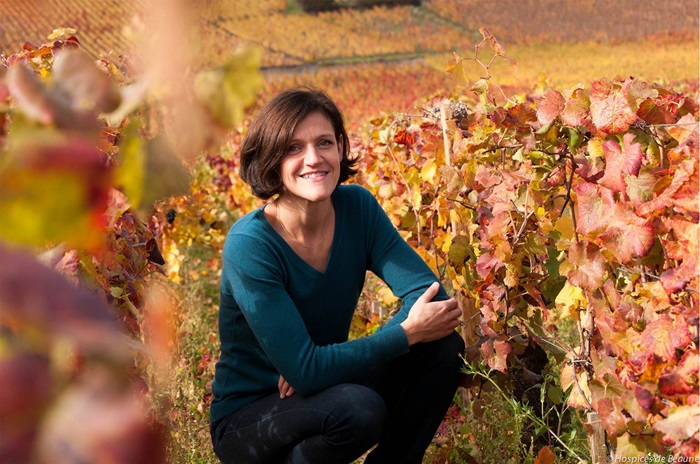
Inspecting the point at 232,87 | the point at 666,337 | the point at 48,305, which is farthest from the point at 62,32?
the point at 48,305

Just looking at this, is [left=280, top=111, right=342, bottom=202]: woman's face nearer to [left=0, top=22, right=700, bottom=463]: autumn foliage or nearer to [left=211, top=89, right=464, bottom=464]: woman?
[left=211, top=89, right=464, bottom=464]: woman

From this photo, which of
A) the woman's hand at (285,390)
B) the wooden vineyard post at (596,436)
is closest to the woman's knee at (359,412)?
the woman's hand at (285,390)

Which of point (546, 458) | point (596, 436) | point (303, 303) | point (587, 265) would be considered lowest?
point (546, 458)

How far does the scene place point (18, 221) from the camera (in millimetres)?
449

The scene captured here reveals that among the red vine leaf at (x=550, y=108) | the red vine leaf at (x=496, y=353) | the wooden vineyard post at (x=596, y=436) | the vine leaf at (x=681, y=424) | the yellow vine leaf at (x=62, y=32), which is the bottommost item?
the wooden vineyard post at (x=596, y=436)

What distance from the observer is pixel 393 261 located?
7.30 ft

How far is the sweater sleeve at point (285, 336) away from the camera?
189 centimetres

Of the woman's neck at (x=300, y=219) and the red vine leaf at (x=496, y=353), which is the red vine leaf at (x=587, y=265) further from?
the woman's neck at (x=300, y=219)

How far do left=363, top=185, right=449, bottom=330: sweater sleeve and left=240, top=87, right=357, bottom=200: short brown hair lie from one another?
29 cm

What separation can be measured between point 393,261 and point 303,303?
29 cm

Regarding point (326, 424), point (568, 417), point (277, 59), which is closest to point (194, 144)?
point (326, 424)

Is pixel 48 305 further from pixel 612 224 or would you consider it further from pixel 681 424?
pixel 612 224

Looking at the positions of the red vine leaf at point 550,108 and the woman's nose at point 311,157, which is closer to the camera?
the red vine leaf at point 550,108

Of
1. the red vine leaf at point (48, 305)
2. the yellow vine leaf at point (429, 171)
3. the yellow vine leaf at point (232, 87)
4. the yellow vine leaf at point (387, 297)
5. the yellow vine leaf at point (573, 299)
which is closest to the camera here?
the red vine leaf at point (48, 305)
